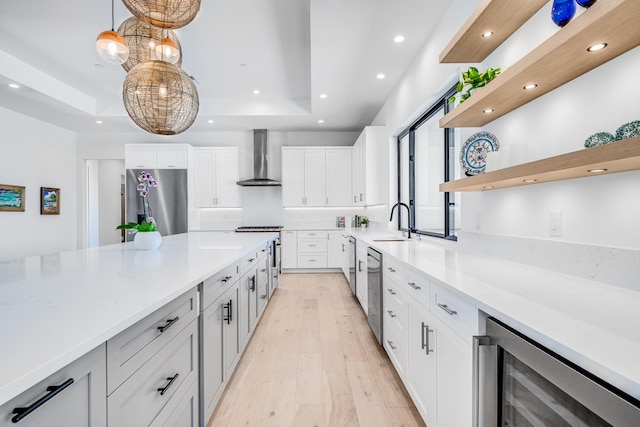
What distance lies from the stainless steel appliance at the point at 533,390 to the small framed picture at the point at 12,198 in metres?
6.92

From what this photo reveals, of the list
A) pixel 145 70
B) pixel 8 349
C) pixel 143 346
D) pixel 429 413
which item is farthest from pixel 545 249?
pixel 145 70

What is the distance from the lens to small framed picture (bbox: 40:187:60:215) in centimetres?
541

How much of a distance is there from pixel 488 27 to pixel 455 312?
1.55 metres

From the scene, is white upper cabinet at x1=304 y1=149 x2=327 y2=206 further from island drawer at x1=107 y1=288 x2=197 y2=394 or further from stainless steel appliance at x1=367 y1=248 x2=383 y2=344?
island drawer at x1=107 y1=288 x2=197 y2=394

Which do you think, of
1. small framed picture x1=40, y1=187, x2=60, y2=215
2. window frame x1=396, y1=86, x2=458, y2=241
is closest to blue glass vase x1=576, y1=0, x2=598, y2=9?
window frame x1=396, y1=86, x2=458, y2=241

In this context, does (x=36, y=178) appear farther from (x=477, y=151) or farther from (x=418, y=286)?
(x=477, y=151)

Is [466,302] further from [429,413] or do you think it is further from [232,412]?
[232,412]

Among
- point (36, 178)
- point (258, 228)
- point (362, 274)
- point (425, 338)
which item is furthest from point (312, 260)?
point (36, 178)

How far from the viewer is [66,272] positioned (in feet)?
4.64

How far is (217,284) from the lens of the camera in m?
1.73

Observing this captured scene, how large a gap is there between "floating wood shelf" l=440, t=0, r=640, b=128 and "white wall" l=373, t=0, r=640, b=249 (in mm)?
59

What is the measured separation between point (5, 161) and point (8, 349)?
20.8 ft

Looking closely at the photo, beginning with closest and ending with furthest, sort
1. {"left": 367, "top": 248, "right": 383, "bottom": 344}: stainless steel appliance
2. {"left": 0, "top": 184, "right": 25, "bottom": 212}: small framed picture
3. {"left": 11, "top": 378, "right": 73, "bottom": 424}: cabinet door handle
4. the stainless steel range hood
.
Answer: {"left": 11, "top": 378, "right": 73, "bottom": 424}: cabinet door handle
{"left": 367, "top": 248, "right": 383, "bottom": 344}: stainless steel appliance
{"left": 0, "top": 184, "right": 25, "bottom": 212}: small framed picture
the stainless steel range hood

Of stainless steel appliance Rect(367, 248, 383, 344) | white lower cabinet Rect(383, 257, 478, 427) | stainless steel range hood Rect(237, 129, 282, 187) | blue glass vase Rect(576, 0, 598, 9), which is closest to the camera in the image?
blue glass vase Rect(576, 0, 598, 9)
